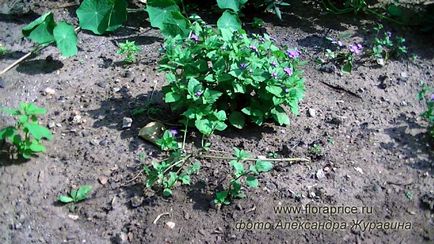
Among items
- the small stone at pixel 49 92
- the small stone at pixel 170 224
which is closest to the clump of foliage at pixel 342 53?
the small stone at pixel 170 224

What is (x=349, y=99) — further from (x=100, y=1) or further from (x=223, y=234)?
(x=100, y=1)

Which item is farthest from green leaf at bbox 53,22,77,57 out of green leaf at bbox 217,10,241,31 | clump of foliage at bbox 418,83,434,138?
clump of foliage at bbox 418,83,434,138

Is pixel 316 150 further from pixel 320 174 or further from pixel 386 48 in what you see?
pixel 386 48

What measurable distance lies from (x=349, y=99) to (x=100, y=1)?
194 centimetres

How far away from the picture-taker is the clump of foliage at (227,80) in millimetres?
3318

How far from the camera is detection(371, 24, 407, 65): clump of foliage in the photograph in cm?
411

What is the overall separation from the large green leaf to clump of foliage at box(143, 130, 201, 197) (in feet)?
4.36

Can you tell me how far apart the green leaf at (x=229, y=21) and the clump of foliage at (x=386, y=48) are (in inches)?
39.1

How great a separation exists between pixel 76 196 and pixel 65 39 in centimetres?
139

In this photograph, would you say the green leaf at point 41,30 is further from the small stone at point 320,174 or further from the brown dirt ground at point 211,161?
the small stone at point 320,174

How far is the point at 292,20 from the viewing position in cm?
458

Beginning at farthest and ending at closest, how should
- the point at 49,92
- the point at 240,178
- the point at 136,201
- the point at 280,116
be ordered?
the point at 49,92 → the point at 280,116 → the point at 240,178 → the point at 136,201

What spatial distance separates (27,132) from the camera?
3.26m

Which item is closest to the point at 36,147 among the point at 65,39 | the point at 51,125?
the point at 51,125
